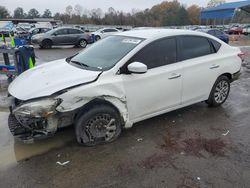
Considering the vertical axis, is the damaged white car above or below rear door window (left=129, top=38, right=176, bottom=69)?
below

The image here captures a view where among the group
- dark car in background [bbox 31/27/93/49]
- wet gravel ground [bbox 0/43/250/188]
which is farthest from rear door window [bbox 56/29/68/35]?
wet gravel ground [bbox 0/43/250/188]

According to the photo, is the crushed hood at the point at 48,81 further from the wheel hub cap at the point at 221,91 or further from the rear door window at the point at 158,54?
the wheel hub cap at the point at 221,91

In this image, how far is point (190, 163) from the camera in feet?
10.8

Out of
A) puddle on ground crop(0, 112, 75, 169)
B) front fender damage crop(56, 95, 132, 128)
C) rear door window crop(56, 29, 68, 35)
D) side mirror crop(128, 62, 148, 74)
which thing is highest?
side mirror crop(128, 62, 148, 74)

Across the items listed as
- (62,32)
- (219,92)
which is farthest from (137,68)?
(62,32)

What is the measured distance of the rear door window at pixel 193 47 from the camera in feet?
14.4

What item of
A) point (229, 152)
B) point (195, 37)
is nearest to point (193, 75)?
point (195, 37)

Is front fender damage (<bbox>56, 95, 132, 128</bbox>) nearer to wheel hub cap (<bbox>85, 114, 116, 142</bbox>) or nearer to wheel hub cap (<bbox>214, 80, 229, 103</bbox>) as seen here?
wheel hub cap (<bbox>85, 114, 116, 142</bbox>)

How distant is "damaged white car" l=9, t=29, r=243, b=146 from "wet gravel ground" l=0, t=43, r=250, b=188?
33 centimetres

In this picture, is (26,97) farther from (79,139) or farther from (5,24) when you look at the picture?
(5,24)

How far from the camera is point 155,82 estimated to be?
3.95m

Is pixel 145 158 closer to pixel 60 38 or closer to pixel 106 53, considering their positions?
pixel 106 53

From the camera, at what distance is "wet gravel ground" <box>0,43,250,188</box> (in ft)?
9.66

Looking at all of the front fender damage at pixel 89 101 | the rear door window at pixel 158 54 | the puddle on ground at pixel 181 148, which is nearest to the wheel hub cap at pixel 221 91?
the puddle on ground at pixel 181 148
